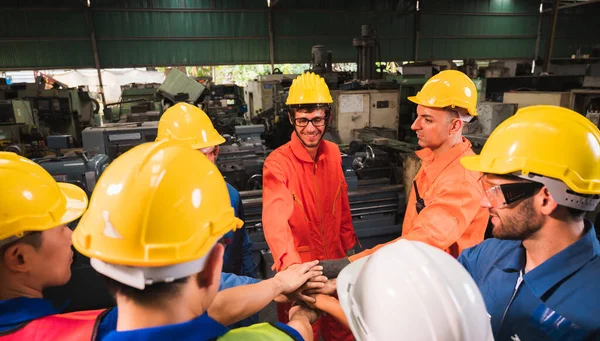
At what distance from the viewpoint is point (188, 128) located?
2.21 meters

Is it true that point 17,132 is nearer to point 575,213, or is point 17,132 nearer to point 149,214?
point 149,214

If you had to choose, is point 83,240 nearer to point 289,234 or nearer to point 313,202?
point 289,234

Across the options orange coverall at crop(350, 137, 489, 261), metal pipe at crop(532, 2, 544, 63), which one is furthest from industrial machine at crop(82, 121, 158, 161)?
metal pipe at crop(532, 2, 544, 63)

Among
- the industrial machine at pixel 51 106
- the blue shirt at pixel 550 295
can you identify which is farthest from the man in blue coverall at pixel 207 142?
the industrial machine at pixel 51 106

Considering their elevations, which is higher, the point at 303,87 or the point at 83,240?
the point at 303,87

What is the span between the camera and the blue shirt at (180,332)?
28.2 inches

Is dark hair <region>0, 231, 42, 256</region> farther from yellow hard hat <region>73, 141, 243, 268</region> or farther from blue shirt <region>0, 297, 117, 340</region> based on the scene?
yellow hard hat <region>73, 141, 243, 268</region>

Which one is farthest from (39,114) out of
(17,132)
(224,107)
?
(224,107)

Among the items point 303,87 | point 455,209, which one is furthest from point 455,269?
point 303,87

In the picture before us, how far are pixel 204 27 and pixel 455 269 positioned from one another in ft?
40.5

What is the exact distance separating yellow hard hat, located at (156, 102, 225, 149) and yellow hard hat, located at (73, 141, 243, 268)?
1411 mm

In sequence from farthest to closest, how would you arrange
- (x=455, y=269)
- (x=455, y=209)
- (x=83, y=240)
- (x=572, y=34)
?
(x=572, y=34), (x=455, y=209), (x=455, y=269), (x=83, y=240)

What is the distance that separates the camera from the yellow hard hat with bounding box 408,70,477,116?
6.02ft

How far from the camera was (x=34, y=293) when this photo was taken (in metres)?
1.08
